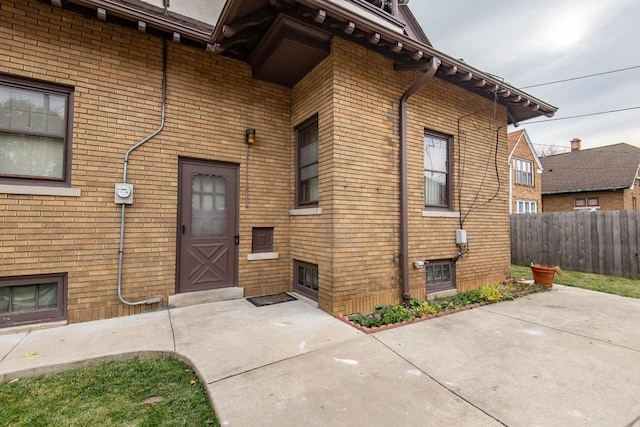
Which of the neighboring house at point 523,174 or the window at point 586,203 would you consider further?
the window at point 586,203

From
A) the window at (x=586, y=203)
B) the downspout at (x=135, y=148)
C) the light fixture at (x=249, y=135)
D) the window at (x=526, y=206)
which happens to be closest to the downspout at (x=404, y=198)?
the light fixture at (x=249, y=135)

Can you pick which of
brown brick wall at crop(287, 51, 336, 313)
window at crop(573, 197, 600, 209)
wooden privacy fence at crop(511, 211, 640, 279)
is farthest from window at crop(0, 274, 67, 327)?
window at crop(573, 197, 600, 209)

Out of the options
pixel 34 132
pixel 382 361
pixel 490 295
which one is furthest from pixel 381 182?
pixel 34 132

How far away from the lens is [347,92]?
167 inches

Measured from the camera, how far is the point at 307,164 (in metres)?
5.08

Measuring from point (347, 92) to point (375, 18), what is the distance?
2.12 meters

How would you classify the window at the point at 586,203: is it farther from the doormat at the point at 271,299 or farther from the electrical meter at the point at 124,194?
the electrical meter at the point at 124,194

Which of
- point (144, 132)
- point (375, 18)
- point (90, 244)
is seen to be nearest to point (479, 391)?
point (90, 244)

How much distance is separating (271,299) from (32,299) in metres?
3.19

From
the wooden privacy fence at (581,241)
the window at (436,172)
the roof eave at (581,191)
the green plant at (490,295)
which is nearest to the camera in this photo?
the green plant at (490,295)

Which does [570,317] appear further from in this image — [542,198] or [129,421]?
[542,198]

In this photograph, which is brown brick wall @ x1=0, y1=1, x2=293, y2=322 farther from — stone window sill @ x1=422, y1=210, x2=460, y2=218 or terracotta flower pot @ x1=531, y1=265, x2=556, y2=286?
terracotta flower pot @ x1=531, y1=265, x2=556, y2=286

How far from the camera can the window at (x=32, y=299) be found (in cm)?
347

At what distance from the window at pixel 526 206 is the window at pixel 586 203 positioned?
9.87 feet
